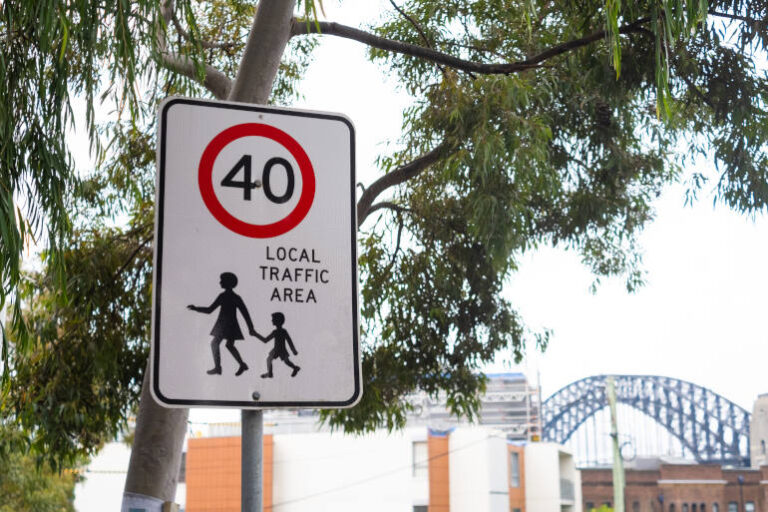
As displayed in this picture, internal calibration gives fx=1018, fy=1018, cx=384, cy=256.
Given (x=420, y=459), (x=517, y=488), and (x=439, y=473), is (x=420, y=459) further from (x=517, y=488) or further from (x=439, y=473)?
(x=517, y=488)

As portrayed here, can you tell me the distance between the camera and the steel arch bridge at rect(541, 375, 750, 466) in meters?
106

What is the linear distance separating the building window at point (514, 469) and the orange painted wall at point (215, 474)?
11.3 metres

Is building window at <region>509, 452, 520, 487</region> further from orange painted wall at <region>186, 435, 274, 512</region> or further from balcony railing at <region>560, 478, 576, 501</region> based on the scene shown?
orange painted wall at <region>186, 435, 274, 512</region>

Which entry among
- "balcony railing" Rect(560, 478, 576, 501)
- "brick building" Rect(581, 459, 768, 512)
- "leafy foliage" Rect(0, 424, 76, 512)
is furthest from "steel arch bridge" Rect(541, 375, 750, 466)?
"leafy foliage" Rect(0, 424, 76, 512)

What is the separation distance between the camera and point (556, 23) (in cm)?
961

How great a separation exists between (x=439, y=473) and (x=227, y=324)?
4375 cm

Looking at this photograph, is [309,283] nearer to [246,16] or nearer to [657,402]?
[246,16]

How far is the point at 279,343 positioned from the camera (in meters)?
2.18

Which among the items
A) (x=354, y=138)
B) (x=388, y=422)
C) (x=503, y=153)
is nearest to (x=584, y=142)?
(x=503, y=153)

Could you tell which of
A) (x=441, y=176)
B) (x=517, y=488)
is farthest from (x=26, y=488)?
(x=517, y=488)

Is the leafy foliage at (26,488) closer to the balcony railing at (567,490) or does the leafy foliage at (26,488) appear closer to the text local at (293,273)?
the text local at (293,273)

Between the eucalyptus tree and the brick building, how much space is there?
230 ft

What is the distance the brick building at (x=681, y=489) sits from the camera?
252ft

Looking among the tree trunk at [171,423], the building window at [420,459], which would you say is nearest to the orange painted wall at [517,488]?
the building window at [420,459]
